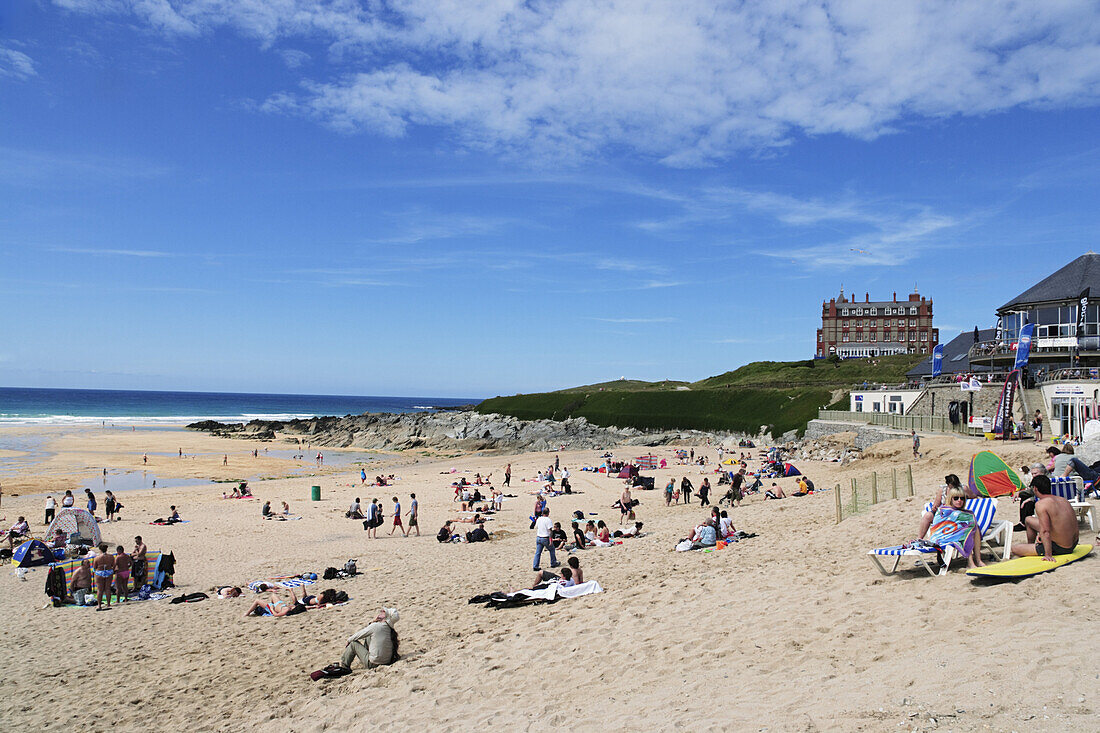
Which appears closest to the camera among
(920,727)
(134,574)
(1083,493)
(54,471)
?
(920,727)

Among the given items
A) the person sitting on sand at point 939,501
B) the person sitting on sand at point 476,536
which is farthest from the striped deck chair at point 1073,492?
the person sitting on sand at point 476,536

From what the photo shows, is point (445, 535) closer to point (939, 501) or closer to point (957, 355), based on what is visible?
point (939, 501)

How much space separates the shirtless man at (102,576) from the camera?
40.3 feet

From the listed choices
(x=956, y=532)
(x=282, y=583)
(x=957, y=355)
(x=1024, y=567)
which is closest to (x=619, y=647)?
(x=956, y=532)

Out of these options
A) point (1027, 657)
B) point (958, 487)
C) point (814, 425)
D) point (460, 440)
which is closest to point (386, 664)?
point (1027, 657)

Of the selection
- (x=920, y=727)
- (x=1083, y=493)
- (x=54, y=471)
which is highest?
(x=1083, y=493)

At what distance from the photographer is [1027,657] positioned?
5523 mm

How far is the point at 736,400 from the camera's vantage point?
6253 centimetres

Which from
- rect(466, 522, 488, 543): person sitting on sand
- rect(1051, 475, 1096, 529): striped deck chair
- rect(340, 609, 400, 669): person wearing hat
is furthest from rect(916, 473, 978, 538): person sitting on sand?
rect(466, 522, 488, 543): person sitting on sand

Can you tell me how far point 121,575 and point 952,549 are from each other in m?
13.8

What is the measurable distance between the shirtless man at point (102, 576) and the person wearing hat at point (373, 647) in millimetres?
6607

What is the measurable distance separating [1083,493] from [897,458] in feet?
46.5

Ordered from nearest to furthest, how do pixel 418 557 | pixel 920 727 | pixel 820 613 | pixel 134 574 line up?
pixel 920 727
pixel 820 613
pixel 134 574
pixel 418 557

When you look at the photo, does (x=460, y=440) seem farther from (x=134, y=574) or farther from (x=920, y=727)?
(x=920, y=727)
